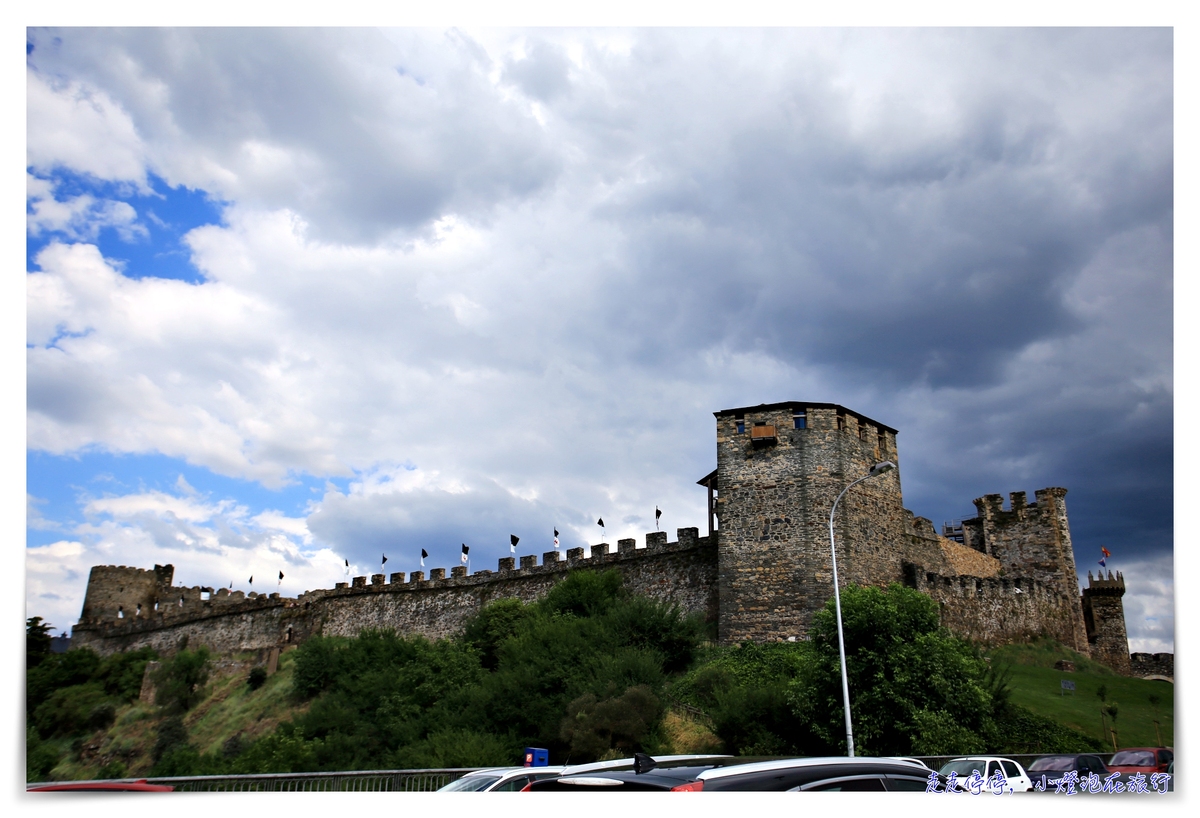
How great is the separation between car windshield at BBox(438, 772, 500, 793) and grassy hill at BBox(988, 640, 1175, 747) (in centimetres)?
2071

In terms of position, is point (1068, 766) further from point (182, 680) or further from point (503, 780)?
point (182, 680)

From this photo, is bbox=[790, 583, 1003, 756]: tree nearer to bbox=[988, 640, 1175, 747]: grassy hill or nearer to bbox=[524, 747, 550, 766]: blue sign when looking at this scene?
bbox=[988, 640, 1175, 747]: grassy hill

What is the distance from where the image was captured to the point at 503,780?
428 inches

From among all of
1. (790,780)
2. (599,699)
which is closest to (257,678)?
(599,699)

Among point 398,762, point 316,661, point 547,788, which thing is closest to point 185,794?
point 547,788

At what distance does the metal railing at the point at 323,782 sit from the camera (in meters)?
13.2

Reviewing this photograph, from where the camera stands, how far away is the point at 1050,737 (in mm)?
23141

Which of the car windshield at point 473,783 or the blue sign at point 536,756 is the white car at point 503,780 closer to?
the car windshield at point 473,783

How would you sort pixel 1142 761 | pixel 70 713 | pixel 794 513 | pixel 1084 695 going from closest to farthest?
pixel 1142 761
pixel 1084 695
pixel 794 513
pixel 70 713

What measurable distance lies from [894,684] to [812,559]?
10.1 meters

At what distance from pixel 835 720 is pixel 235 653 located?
50.3 metres

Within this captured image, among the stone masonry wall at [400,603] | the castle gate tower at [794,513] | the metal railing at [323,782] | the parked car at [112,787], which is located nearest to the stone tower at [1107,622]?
the castle gate tower at [794,513]

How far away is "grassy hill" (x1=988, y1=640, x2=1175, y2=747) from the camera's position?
24.5m

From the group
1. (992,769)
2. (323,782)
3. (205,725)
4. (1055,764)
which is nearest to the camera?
(992,769)
